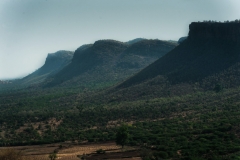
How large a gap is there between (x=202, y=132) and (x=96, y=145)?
1722cm

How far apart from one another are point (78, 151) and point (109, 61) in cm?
12636

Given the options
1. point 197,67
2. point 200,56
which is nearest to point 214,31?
point 200,56

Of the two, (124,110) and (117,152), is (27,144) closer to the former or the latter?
(117,152)

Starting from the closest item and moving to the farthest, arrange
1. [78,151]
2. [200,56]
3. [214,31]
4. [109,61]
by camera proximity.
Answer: [78,151] → [200,56] → [214,31] → [109,61]

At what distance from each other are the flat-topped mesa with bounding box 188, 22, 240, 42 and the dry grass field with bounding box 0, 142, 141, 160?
6664cm

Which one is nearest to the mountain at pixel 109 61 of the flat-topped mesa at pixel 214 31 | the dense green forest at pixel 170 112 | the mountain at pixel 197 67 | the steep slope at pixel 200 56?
the steep slope at pixel 200 56

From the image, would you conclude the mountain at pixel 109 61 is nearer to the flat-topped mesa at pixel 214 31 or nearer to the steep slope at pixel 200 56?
the steep slope at pixel 200 56

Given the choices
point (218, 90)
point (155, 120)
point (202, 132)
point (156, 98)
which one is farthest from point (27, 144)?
point (218, 90)

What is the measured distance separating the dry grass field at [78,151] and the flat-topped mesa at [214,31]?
6664 centimetres

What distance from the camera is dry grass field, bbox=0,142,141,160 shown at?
40281 millimetres

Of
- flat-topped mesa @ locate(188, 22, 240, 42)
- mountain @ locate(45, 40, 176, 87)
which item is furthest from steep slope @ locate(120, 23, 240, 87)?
mountain @ locate(45, 40, 176, 87)

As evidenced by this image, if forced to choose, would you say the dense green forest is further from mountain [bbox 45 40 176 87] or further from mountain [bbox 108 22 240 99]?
mountain [bbox 45 40 176 87]

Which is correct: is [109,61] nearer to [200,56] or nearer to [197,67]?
[200,56]

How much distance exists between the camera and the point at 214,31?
101375 mm
